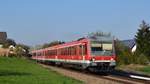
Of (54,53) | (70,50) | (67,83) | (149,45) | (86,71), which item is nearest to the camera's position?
(67,83)

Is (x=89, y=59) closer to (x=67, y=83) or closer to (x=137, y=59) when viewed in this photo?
(x=67, y=83)

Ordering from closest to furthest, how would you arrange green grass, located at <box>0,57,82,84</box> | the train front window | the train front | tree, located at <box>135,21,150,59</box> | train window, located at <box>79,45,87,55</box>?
green grass, located at <box>0,57,82,84</box>, the train front, the train front window, train window, located at <box>79,45,87,55</box>, tree, located at <box>135,21,150,59</box>

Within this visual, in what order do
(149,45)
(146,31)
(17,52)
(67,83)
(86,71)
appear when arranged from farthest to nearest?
(17,52)
(146,31)
(149,45)
(86,71)
(67,83)

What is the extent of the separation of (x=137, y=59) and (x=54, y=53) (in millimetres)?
10975

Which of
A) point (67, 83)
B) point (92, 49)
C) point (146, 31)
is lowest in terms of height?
point (67, 83)

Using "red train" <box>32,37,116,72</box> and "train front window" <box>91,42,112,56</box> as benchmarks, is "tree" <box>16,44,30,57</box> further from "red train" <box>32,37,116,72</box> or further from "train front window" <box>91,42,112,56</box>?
"train front window" <box>91,42,112,56</box>

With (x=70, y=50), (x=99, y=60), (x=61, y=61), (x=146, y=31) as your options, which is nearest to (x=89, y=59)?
(x=99, y=60)

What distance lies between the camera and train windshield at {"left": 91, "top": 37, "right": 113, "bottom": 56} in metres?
35.3

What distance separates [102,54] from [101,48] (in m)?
0.73

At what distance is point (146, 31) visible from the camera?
3492 inches

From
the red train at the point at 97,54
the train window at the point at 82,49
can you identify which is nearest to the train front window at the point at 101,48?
the red train at the point at 97,54

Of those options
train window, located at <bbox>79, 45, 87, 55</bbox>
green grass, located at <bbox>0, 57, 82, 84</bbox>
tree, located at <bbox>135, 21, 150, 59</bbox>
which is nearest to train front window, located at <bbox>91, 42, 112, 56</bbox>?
train window, located at <bbox>79, 45, 87, 55</bbox>

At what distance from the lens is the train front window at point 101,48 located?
35.3 meters

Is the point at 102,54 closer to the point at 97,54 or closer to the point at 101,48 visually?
the point at 97,54
